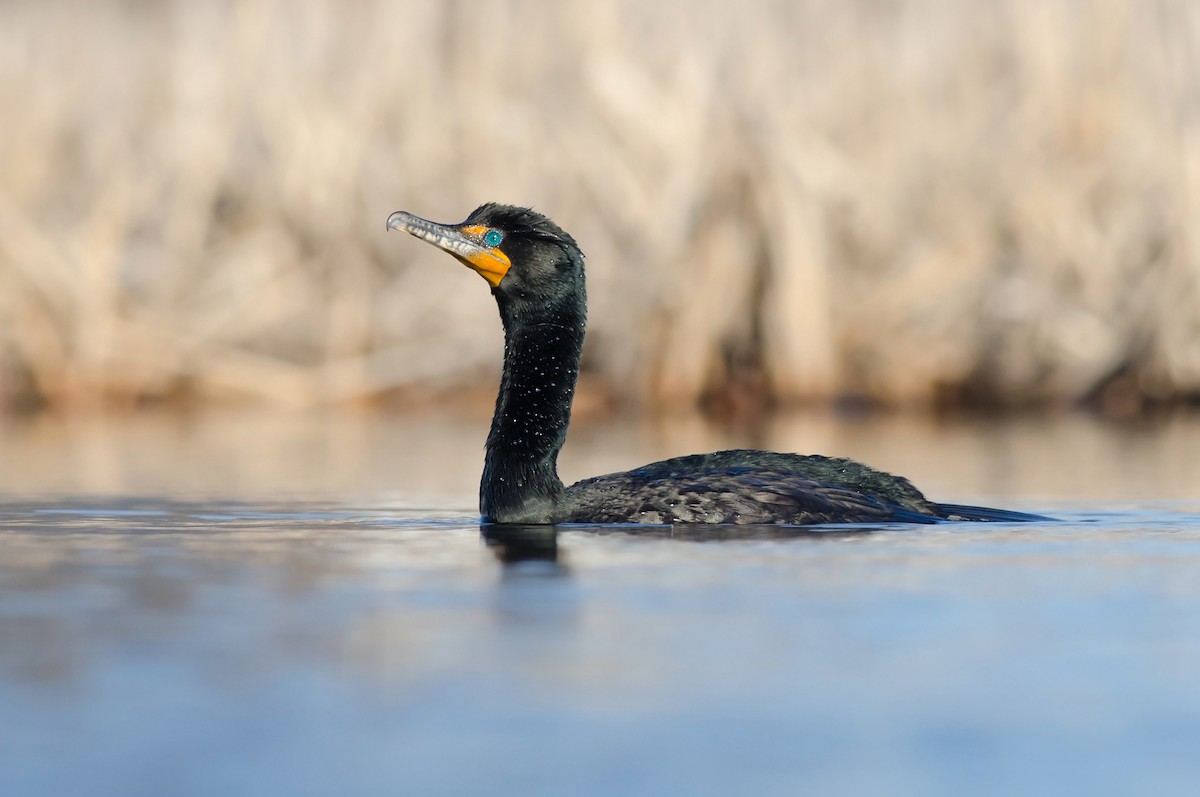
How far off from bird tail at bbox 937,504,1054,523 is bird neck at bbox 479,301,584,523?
141 cm

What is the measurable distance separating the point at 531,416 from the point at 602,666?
3255mm

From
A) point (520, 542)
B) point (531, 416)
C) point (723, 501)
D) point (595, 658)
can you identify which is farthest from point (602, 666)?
point (531, 416)

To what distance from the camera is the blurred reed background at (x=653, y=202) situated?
1353 cm

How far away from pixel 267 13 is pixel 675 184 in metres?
3.20

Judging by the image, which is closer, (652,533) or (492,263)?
(652,533)

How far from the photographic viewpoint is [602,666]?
410 cm

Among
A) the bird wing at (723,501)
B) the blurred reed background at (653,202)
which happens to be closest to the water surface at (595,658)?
the bird wing at (723,501)

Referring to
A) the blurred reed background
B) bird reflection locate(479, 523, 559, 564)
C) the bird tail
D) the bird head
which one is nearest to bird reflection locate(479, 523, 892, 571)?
bird reflection locate(479, 523, 559, 564)

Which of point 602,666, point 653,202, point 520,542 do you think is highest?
point 653,202

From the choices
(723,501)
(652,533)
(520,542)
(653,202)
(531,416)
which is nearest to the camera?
(520,542)

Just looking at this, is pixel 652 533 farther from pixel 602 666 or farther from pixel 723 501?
pixel 602 666

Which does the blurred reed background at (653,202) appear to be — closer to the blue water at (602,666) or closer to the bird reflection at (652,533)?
the bird reflection at (652,533)

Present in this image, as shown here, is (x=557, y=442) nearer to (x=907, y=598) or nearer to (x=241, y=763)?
(x=907, y=598)

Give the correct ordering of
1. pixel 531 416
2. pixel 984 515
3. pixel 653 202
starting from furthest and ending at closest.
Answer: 1. pixel 653 202
2. pixel 531 416
3. pixel 984 515
